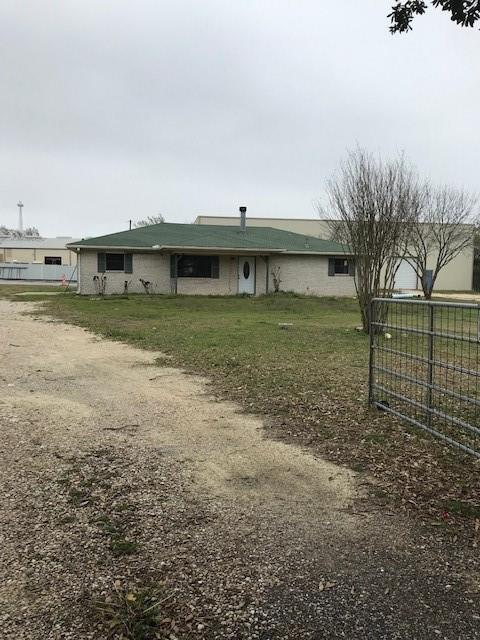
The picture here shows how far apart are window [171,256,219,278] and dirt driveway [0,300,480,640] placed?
68.1 ft

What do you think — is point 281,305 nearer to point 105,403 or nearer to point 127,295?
point 127,295

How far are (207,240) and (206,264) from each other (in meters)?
1.12

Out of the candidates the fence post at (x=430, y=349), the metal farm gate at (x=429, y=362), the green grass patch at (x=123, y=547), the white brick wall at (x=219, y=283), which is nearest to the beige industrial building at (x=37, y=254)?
the white brick wall at (x=219, y=283)

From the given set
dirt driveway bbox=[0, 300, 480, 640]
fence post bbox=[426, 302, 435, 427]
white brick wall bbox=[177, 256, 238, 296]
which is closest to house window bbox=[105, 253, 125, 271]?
white brick wall bbox=[177, 256, 238, 296]

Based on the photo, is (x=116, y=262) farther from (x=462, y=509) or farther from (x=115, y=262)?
(x=462, y=509)

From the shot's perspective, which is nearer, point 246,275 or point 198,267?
point 198,267

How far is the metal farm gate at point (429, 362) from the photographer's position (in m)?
4.59

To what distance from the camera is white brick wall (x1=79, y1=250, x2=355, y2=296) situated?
2486 cm

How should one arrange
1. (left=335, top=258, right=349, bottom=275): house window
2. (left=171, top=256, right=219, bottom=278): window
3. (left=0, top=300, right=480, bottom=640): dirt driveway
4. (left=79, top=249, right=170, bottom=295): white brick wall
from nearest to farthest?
1. (left=0, top=300, right=480, bottom=640): dirt driveway
2. (left=79, top=249, right=170, bottom=295): white brick wall
3. (left=171, top=256, right=219, bottom=278): window
4. (left=335, top=258, right=349, bottom=275): house window

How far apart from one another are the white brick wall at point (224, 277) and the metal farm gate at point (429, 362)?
19336mm

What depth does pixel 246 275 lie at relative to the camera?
86.5 feet

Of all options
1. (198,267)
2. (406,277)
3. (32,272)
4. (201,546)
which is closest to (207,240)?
(198,267)

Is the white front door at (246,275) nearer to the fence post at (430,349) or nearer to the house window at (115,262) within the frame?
the house window at (115,262)

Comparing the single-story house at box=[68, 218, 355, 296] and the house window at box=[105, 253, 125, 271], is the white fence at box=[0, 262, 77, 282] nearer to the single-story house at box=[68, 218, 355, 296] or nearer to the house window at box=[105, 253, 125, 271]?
the single-story house at box=[68, 218, 355, 296]
